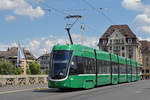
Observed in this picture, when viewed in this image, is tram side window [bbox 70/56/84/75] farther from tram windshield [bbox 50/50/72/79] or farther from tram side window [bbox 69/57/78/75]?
tram windshield [bbox 50/50/72/79]

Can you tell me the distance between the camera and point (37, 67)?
377 feet

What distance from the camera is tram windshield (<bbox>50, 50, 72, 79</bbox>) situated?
20.9m

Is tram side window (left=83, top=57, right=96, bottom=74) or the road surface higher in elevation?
tram side window (left=83, top=57, right=96, bottom=74)

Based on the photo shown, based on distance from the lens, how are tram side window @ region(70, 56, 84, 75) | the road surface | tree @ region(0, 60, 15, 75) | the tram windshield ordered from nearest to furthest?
the road surface, the tram windshield, tram side window @ region(70, 56, 84, 75), tree @ region(0, 60, 15, 75)

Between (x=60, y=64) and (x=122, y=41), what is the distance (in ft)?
290

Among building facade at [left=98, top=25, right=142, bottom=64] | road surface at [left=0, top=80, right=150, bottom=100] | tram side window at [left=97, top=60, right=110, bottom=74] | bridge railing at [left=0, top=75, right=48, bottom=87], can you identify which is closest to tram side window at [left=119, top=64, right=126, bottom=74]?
tram side window at [left=97, top=60, right=110, bottom=74]

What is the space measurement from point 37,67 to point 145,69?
136 feet

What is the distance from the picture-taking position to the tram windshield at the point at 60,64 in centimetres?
2088

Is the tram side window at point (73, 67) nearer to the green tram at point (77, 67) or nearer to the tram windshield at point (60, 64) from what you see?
the green tram at point (77, 67)

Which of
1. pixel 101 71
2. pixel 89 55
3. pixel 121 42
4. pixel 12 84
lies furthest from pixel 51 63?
pixel 121 42

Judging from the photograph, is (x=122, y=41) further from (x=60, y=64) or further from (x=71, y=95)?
(x=71, y=95)

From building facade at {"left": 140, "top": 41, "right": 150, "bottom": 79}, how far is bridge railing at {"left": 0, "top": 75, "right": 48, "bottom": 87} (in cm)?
8352

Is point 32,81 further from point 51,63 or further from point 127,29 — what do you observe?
point 127,29

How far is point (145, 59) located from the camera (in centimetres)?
12500
